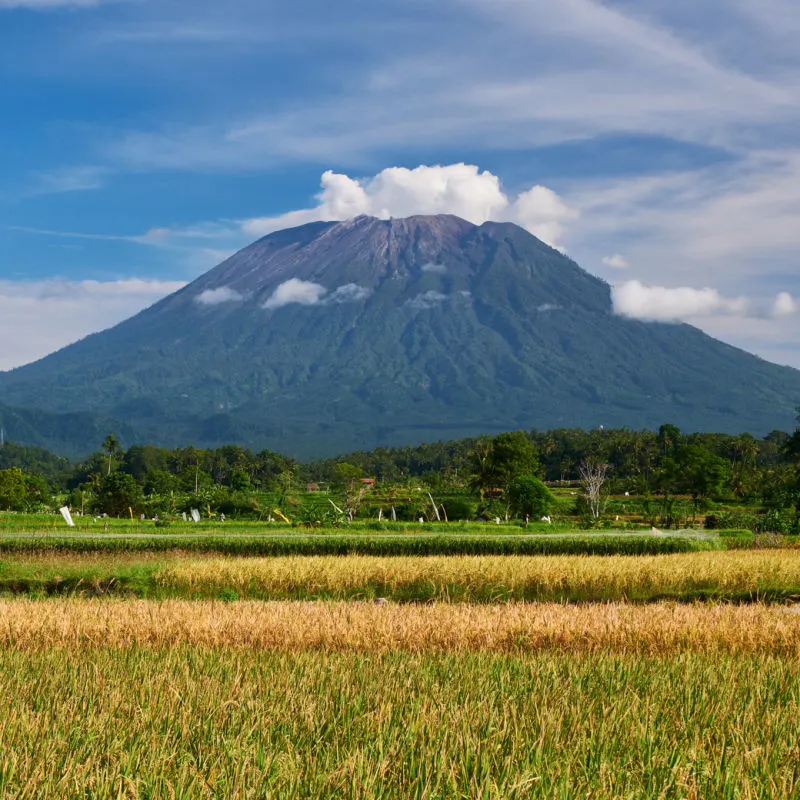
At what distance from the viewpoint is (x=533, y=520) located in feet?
174

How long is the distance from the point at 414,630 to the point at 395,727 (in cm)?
529

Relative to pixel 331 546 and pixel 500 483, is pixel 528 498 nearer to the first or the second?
pixel 500 483

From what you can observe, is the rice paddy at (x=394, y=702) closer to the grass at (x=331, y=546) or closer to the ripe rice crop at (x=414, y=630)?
the ripe rice crop at (x=414, y=630)

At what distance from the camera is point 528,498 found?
53156mm

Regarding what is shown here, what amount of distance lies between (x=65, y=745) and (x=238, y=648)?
4387mm

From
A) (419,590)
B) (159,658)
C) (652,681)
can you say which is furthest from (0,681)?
(419,590)

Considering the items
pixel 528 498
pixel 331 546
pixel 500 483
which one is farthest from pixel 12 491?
pixel 331 546

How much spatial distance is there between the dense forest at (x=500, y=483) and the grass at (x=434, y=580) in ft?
70.7

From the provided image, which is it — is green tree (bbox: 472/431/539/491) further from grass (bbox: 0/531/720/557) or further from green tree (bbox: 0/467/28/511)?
grass (bbox: 0/531/720/557)

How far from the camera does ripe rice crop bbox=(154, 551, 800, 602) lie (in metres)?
20.1

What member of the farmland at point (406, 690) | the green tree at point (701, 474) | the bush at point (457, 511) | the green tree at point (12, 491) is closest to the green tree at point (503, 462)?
the green tree at point (701, 474)

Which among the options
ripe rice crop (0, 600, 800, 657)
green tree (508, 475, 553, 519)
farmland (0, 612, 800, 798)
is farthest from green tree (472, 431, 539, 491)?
farmland (0, 612, 800, 798)

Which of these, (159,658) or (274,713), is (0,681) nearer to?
(159,658)

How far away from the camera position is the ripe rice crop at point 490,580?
20.1 metres
